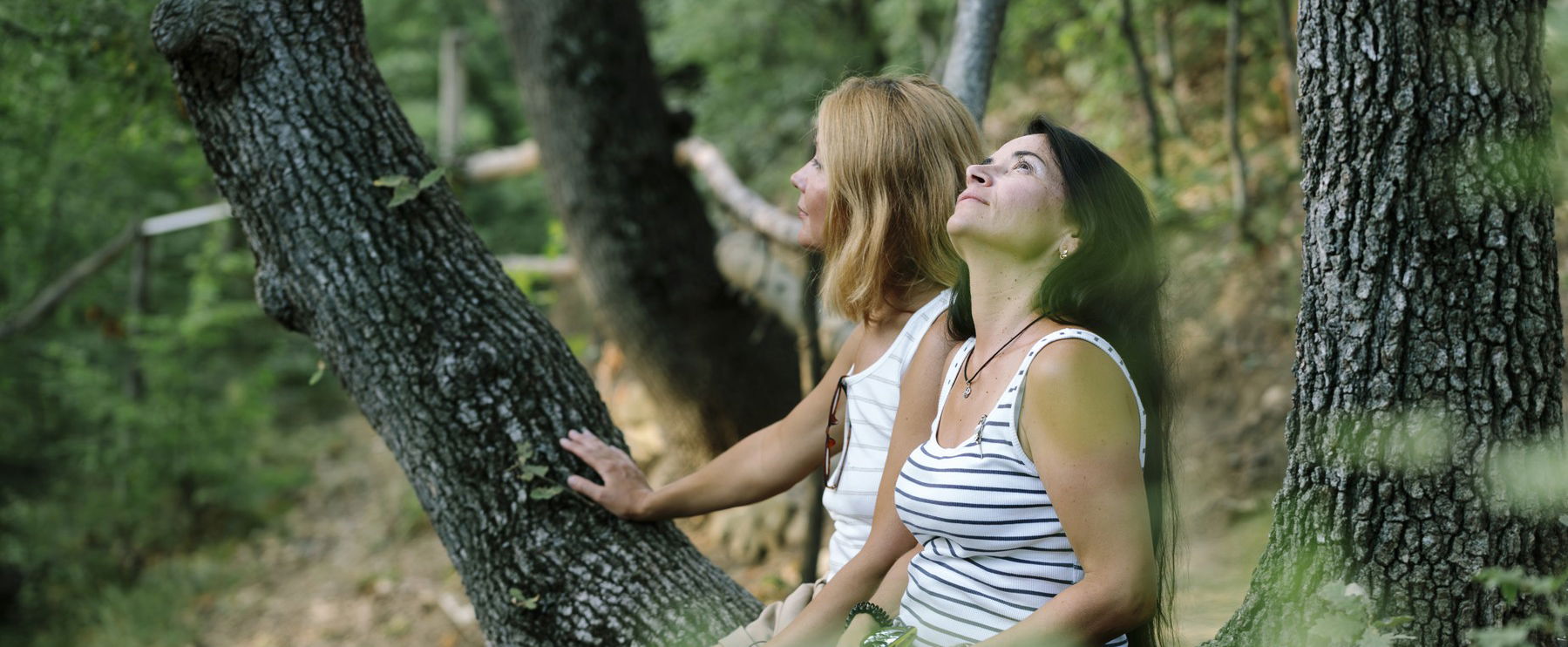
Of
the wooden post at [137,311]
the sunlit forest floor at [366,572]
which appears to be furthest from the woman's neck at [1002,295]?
the wooden post at [137,311]

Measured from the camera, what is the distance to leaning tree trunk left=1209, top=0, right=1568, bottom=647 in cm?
160

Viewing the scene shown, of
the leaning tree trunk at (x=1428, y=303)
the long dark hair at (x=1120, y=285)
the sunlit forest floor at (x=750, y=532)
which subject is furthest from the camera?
the sunlit forest floor at (x=750, y=532)

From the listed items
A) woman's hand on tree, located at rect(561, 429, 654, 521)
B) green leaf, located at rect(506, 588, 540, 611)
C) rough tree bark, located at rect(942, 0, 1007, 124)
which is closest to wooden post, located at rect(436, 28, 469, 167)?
rough tree bark, located at rect(942, 0, 1007, 124)

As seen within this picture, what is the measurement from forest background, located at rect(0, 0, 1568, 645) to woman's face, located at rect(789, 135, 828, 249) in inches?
90.4

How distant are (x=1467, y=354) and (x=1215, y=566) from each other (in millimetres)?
3103

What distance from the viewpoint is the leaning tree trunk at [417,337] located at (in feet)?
8.36

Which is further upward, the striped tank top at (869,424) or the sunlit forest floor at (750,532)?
the striped tank top at (869,424)

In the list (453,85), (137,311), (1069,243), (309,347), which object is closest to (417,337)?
(1069,243)

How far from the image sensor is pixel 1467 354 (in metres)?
1.65

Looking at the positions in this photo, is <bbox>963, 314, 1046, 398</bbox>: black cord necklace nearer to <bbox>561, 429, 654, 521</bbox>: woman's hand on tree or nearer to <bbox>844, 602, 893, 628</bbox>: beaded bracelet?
<bbox>844, 602, 893, 628</bbox>: beaded bracelet

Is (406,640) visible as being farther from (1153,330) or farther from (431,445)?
(1153,330)

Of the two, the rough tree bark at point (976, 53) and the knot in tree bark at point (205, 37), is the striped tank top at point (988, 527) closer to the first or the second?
the rough tree bark at point (976, 53)

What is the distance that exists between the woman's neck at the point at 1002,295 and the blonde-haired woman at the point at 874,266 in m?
0.20

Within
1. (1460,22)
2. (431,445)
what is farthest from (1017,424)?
(431,445)
